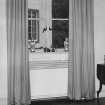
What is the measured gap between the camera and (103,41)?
5.40 meters

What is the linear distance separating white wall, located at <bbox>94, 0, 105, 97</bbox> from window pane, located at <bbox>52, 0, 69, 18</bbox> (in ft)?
2.15

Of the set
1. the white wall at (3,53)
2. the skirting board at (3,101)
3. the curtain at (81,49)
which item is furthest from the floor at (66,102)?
the white wall at (3,53)

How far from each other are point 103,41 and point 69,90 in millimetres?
1385

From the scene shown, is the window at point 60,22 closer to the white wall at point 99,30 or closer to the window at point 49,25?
the window at point 49,25

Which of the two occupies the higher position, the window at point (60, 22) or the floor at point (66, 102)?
the window at point (60, 22)

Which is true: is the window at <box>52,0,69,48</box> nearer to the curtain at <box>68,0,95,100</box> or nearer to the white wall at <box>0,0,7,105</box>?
the curtain at <box>68,0,95,100</box>

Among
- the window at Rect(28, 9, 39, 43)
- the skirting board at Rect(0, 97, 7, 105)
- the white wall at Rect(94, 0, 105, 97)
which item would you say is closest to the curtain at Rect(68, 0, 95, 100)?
the white wall at Rect(94, 0, 105, 97)

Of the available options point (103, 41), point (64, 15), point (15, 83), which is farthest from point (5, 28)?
point (103, 41)

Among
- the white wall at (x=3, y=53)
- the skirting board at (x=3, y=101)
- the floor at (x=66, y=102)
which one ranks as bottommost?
the floor at (x=66, y=102)

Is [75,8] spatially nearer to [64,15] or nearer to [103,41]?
[64,15]

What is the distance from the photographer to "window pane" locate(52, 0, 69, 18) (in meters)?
5.31

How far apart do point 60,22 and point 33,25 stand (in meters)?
0.64

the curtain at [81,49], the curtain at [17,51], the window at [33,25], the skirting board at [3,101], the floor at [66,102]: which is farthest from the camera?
the window at [33,25]

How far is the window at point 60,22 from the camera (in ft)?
17.5
